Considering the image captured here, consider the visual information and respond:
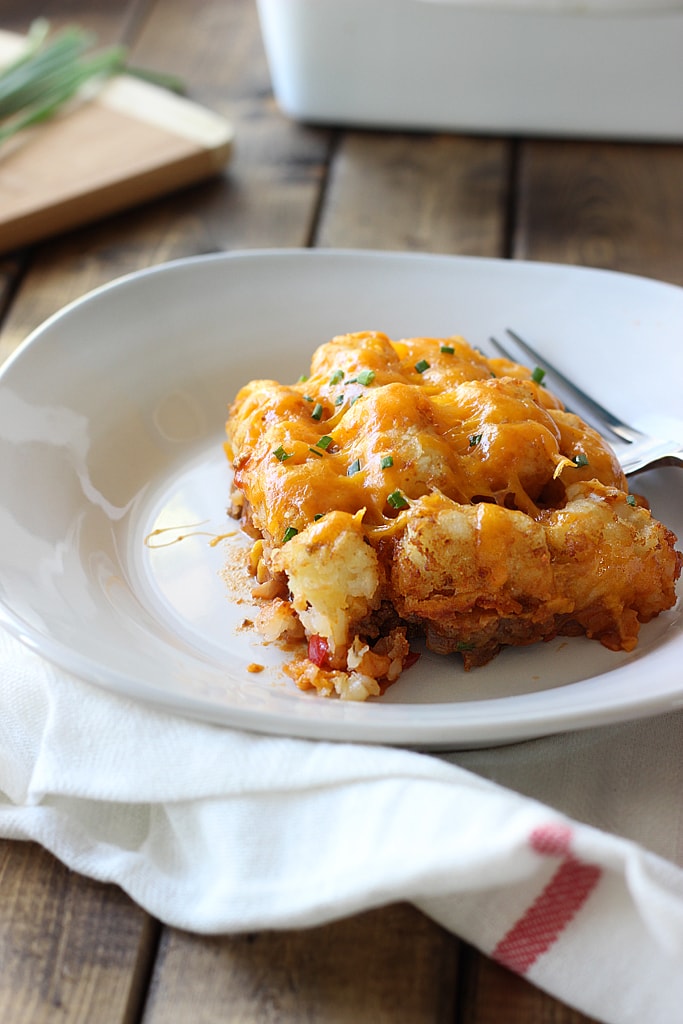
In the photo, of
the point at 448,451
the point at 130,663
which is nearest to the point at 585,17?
the point at 448,451

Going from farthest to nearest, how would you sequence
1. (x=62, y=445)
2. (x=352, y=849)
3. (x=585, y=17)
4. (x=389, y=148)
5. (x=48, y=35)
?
(x=48, y=35)
(x=389, y=148)
(x=585, y=17)
(x=62, y=445)
(x=352, y=849)

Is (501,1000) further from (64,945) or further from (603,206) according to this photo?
(603,206)

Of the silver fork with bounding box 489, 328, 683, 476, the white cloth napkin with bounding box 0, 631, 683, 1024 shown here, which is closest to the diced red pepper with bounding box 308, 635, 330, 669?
the white cloth napkin with bounding box 0, 631, 683, 1024

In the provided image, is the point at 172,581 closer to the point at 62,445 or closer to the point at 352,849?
the point at 62,445

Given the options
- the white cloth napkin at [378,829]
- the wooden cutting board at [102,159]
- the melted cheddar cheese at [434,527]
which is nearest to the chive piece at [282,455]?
the melted cheddar cheese at [434,527]

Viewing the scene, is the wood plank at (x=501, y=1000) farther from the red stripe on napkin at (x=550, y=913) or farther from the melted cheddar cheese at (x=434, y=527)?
the melted cheddar cheese at (x=434, y=527)

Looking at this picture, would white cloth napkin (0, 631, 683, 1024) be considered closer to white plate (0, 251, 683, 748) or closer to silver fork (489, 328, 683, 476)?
white plate (0, 251, 683, 748)
